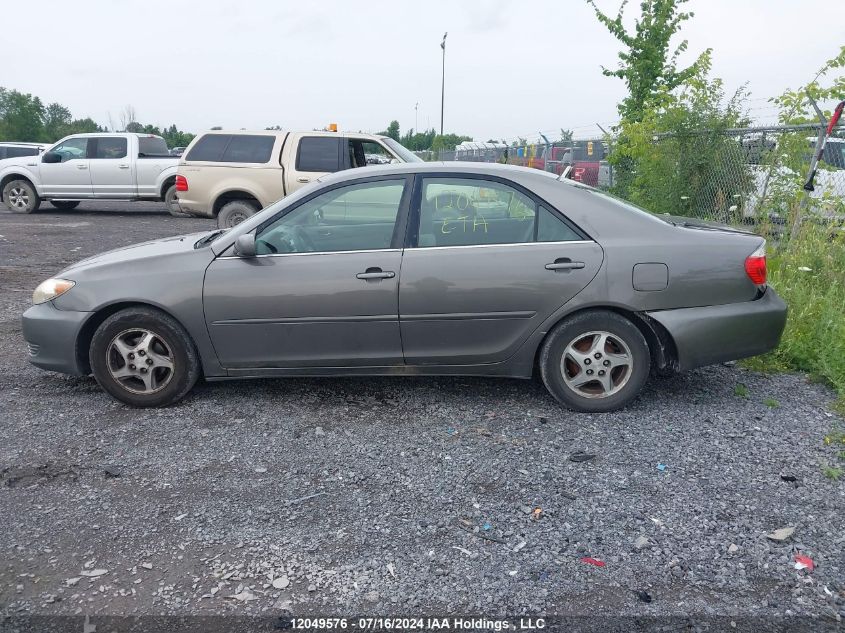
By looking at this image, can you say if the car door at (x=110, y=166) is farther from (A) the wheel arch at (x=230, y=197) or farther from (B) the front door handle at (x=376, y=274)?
(B) the front door handle at (x=376, y=274)

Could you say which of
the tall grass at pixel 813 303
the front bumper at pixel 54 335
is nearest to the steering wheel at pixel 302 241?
the front bumper at pixel 54 335

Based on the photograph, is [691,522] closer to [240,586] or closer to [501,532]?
[501,532]

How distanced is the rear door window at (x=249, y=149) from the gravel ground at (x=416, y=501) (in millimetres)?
7884

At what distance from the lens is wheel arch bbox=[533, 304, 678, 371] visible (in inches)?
174

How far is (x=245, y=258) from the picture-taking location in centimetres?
454

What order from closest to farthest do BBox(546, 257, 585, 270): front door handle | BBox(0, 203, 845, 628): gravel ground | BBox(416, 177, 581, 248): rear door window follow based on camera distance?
1. BBox(0, 203, 845, 628): gravel ground
2. BBox(546, 257, 585, 270): front door handle
3. BBox(416, 177, 581, 248): rear door window

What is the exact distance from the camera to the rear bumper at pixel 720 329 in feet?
14.4

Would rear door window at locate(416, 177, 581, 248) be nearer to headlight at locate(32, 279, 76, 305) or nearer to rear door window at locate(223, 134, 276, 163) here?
headlight at locate(32, 279, 76, 305)

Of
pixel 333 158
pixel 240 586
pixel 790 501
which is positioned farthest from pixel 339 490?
pixel 333 158

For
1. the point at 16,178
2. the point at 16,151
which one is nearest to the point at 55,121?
the point at 16,151

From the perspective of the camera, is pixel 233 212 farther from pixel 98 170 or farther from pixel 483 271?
pixel 483 271

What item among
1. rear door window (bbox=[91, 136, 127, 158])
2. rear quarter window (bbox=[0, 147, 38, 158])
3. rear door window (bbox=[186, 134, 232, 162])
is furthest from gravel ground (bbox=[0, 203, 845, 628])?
rear quarter window (bbox=[0, 147, 38, 158])

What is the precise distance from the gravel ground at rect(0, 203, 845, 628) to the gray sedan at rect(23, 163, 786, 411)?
32cm

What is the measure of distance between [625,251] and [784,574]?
2.10m
